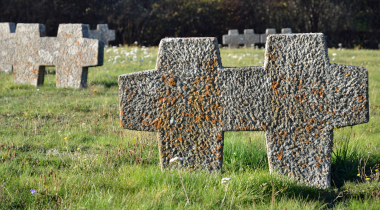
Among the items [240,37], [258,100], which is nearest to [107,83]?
[258,100]

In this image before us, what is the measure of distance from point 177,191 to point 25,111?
3681 mm

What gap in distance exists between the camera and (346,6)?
23500mm

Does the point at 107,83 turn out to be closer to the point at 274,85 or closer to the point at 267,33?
the point at 274,85

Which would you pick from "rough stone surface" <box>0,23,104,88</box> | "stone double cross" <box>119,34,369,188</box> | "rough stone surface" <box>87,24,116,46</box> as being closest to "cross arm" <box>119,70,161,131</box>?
"stone double cross" <box>119,34,369,188</box>

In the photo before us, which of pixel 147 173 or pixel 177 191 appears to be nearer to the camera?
pixel 177 191

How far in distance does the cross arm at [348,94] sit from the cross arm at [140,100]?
1338 mm

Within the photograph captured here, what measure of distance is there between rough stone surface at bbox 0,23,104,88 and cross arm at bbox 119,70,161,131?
14.2 feet

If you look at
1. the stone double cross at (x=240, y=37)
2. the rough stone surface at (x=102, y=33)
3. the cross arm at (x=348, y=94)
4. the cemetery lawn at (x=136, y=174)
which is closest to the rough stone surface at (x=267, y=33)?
the stone double cross at (x=240, y=37)

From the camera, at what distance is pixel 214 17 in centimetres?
2266

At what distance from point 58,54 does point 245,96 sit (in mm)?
5537

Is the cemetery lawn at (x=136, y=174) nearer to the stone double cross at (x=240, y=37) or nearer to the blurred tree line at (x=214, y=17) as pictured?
the stone double cross at (x=240, y=37)

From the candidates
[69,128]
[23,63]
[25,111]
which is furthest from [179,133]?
[23,63]

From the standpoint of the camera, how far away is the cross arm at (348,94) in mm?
2715

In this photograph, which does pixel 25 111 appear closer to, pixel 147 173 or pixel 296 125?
pixel 147 173
